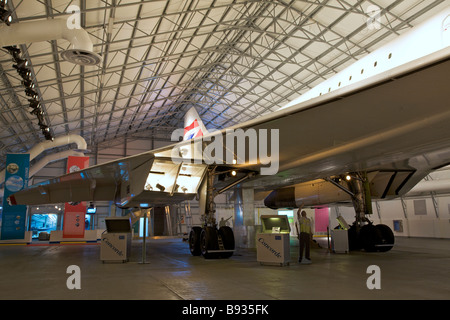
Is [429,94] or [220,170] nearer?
[429,94]

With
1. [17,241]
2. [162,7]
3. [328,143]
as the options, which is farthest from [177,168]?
[17,241]

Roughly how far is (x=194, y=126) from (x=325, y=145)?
8675 millimetres

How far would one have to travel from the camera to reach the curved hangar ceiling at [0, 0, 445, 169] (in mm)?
12742

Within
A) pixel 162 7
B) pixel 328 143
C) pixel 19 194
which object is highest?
pixel 162 7

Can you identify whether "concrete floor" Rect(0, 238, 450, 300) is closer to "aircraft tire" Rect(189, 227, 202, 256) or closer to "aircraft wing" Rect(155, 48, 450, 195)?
"aircraft wing" Rect(155, 48, 450, 195)

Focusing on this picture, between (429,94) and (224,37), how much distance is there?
16.5 metres

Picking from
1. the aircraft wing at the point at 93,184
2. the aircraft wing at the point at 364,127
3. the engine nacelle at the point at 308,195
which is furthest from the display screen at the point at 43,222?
the aircraft wing at the point at 364,127

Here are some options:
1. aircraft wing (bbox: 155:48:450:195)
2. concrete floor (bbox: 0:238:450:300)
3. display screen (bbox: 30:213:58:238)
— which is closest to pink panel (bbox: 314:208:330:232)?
aircraft wing (bbox: 155:48:450:195)

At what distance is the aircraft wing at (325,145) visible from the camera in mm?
4340

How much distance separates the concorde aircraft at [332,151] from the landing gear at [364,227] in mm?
29

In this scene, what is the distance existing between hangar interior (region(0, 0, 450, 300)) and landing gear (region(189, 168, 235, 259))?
2377 millimetres

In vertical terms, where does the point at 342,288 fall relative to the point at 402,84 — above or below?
below
